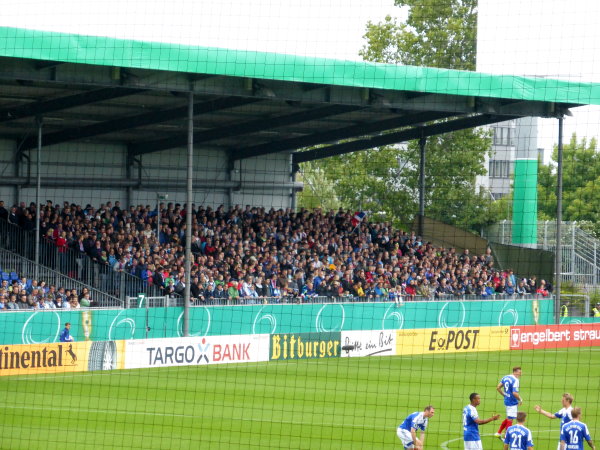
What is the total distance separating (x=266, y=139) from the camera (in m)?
36.2

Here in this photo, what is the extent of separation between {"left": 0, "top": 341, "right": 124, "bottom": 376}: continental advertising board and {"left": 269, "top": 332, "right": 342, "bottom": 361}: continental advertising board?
4.52 metres

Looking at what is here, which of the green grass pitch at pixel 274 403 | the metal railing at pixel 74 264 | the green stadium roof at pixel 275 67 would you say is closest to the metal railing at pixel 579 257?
the green grass pitch at pixel 274 403

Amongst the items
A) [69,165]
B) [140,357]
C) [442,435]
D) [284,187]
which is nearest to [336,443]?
[442,435]

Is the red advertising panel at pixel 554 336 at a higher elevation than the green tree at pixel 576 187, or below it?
below

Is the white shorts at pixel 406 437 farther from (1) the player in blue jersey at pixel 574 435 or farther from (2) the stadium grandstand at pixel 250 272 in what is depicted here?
(1) the player in blue jersey at pixel 574 435

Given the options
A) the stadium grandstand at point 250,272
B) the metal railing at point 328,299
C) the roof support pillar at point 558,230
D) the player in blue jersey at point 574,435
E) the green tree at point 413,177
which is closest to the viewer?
the player in blue jersey at point 574,435

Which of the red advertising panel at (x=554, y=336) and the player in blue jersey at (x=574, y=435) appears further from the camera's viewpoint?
the red advertising panel at (x=554, y=336)

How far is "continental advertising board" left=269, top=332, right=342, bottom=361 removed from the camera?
27219mm

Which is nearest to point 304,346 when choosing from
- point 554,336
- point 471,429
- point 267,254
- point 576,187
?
point 267,254

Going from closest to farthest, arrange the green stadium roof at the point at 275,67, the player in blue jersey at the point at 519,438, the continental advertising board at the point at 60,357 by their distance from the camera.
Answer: the player in blue jersey at the point at 519,438, the green stadium roof at the point at 275,67, the continental advertising board at the point at 60,357

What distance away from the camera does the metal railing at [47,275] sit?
26062 mm

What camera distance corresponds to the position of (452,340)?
30906 millimetres

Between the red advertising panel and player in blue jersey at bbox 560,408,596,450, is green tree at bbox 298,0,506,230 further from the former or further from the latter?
player in blue jersey at bbox 560,408,596,450

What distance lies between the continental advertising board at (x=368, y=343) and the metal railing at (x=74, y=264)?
5529 mm
